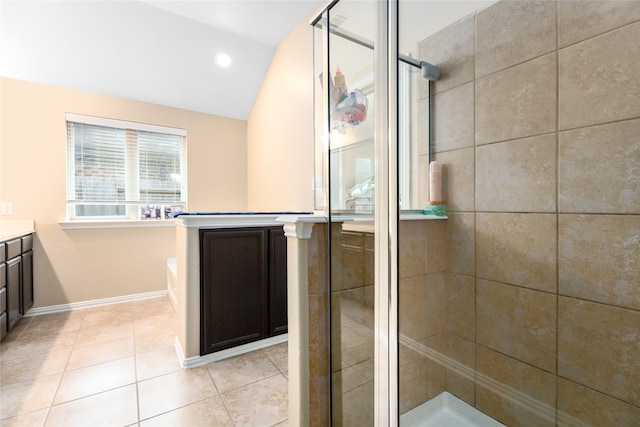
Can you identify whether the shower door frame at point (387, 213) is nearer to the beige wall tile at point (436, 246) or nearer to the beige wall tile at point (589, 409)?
the beige wall tile at point (436, 246)

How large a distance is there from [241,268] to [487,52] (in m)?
1.81

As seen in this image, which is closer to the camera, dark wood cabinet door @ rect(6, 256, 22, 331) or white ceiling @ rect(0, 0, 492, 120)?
dark wood cabinet door @ rect(6, 256, 22, 331)

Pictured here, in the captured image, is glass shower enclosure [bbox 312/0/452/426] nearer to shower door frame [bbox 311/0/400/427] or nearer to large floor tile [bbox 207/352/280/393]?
shower door frame [bbox 311/0/400/427]

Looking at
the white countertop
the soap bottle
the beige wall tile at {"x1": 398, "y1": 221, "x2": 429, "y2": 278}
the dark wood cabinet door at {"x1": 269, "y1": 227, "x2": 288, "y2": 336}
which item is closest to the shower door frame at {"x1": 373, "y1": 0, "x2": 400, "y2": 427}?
the beige wall tile at {"x1": 398, "y1": 221, "x2": 429, "y2": 278}

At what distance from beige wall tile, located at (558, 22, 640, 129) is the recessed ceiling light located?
8.75ft

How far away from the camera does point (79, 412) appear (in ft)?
4.51

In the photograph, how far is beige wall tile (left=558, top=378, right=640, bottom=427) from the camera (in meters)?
0.97

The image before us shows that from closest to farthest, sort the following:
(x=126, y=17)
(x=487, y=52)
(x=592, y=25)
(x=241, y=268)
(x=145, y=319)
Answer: (x=592, y=25) → (x=487, y=52) → (x=241, y=268) → (x=126, y=17) → (x=145, y=319)

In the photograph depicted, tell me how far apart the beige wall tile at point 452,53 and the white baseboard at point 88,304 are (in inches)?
129

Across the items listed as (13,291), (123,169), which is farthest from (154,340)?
(123,169)

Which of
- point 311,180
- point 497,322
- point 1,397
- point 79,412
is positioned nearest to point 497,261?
point 497,322

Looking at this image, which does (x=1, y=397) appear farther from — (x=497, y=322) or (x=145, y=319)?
(x=497, y=322)

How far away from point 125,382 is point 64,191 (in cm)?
210

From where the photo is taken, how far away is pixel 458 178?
1.39 m
